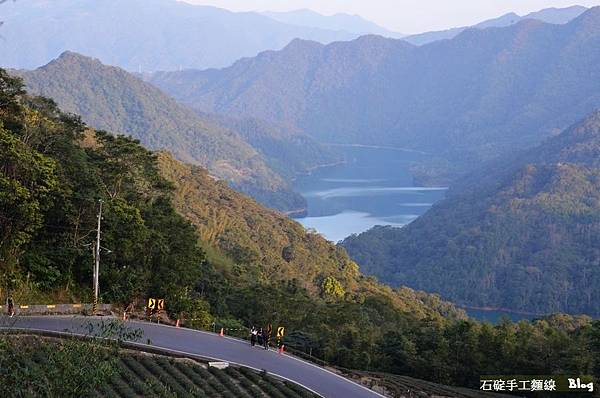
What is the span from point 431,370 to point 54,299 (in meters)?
15.8

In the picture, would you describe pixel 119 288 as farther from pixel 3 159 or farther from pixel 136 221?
pixel 3 159

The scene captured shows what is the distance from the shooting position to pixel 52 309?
23234 millimetres

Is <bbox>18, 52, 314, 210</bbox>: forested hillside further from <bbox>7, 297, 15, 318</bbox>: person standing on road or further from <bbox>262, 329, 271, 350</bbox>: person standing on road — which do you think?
<bbox>7, 297, 15, 318</bbox>: person standing on road

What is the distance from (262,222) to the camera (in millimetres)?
84688

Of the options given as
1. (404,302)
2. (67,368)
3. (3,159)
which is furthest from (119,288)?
(404,302)

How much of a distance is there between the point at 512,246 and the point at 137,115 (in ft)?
361

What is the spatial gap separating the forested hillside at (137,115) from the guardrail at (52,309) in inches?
5647

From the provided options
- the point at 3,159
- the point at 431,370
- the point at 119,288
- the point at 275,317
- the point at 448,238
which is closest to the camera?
the point at 3,159

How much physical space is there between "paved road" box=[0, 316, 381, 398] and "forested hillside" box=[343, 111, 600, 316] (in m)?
79.2

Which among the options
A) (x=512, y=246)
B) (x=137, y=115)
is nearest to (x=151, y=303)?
(x=512, y=246)

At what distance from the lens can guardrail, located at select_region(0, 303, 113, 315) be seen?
22364 millimetres

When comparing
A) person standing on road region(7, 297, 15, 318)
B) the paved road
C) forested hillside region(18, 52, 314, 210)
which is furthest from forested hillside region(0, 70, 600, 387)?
forested hillside region(18, 52, 314, 210)

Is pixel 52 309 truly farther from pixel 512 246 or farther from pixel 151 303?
pixel 512 246

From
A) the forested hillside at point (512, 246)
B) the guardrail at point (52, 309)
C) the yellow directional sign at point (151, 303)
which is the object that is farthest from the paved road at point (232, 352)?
the forested hillside at point (512, 246)
